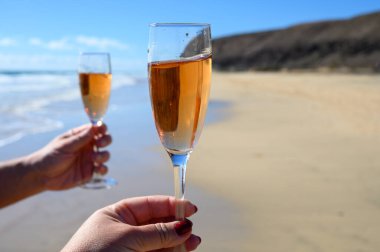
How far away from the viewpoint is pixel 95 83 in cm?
254

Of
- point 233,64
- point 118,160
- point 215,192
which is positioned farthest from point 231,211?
point 233,64

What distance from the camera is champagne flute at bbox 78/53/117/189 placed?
2539 millimetres

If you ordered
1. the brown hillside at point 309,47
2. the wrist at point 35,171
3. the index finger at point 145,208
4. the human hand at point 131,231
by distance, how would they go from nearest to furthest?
the human hand at point 131,231 → the index finger at point 145,208 → the wrist at point 35,171 → the brown hillside at point 309,47

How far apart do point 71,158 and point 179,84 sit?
127 cm

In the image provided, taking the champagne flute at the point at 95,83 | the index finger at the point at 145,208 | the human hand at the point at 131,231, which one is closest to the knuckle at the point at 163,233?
the human hand at the point at 131,231

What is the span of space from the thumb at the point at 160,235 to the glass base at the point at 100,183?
2.05 metres

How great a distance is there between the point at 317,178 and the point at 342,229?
102 centimetres

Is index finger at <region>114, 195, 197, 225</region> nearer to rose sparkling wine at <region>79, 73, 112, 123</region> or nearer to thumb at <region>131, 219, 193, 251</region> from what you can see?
thumb at <region>131, 219, 193, 251</region>

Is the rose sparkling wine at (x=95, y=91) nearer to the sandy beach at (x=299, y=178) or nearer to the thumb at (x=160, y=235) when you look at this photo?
the sandy beach at (x=299, y=178)

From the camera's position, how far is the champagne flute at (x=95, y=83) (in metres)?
2.54

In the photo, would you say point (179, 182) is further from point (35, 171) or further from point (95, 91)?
point (95, 91)

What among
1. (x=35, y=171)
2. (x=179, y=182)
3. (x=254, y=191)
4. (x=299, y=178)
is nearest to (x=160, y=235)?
(x=179, y=182)

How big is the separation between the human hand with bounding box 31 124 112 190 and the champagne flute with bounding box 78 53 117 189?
0.06 meters

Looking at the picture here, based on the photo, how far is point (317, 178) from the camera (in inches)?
141
